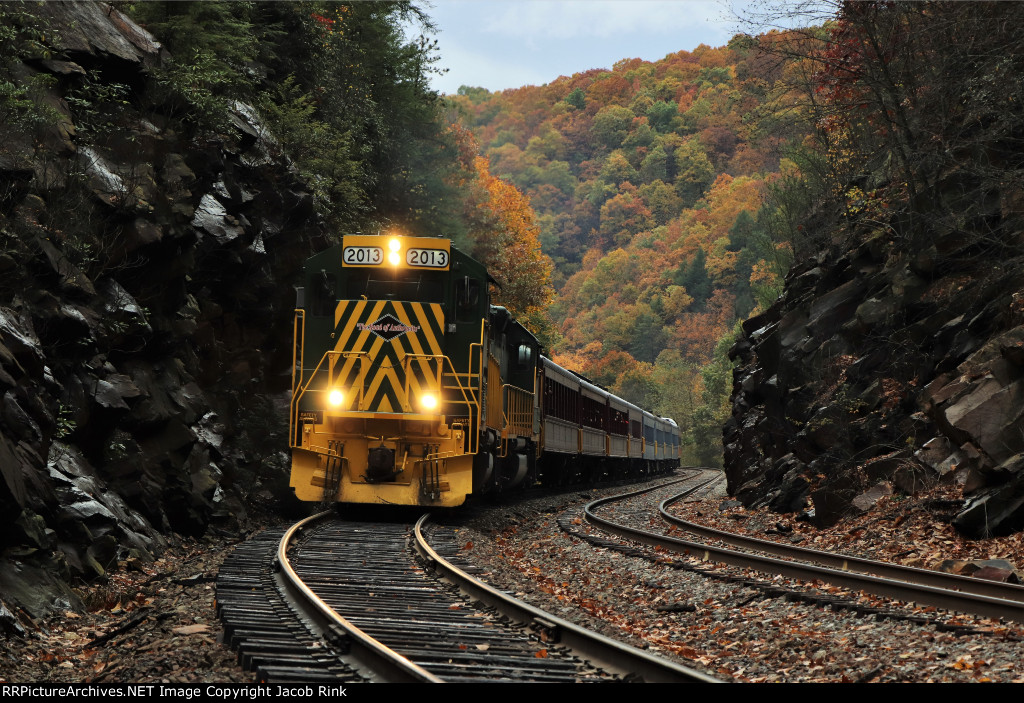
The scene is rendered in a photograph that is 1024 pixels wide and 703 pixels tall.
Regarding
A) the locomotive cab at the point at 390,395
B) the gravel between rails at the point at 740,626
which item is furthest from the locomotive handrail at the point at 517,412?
the gravel between rails at the point at 740,626

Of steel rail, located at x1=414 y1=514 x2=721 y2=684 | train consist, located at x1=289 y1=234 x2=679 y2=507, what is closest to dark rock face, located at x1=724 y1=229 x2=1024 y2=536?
train consist, located at x1=289 y1=234 x2=679 y2=507

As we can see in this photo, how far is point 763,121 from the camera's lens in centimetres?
2803

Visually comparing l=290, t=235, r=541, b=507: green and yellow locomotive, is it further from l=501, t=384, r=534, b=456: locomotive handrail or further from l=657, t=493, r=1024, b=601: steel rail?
l=657, t=493, r=1024, b=601: steel rail

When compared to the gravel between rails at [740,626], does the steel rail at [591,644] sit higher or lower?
higher

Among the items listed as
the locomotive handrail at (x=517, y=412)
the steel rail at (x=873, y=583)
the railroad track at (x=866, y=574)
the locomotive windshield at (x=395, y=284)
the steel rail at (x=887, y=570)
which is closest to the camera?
the steel rail at (x=873, y=583)

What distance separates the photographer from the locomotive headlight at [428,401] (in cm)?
1406

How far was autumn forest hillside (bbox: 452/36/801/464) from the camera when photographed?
9312cm

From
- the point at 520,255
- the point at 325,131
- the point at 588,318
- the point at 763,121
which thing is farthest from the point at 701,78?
the point at 325,131

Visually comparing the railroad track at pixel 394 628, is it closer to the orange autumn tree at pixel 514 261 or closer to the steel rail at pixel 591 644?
the steel rail at pixel 591 644

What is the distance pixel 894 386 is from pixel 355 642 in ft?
39.3

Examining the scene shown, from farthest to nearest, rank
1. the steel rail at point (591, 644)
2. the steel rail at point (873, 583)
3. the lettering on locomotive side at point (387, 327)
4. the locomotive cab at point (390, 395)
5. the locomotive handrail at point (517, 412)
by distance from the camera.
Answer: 1. the locomotive handrail at point (517, 412)
2. the lettering on locomotive side at point (387, 327)
3. the locomotive cab at point (390, 395)
4. the steel rail at point (873, 583)
5. the steel rail at point (591, 644)

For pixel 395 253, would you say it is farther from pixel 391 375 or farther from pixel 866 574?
pixel 866 574

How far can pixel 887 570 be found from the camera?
9797 mm

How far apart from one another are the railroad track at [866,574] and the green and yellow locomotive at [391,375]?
3.11 metres
